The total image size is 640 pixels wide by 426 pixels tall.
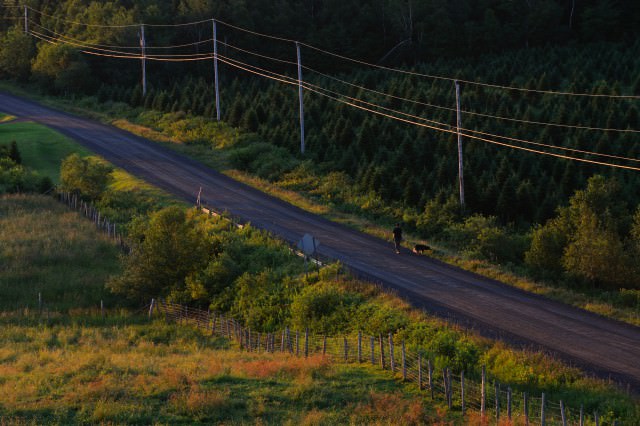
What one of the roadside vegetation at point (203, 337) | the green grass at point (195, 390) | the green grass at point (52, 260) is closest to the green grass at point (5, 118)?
the green grass at point (52, 260)

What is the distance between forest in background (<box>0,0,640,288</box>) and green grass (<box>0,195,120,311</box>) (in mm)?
14907

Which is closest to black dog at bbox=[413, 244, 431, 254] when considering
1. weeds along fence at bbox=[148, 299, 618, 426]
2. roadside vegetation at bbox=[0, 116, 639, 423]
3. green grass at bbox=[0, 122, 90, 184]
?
roadside vegetation at bbox=[0, 116, 639, 423]

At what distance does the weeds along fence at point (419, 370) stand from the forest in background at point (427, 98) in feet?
42.5

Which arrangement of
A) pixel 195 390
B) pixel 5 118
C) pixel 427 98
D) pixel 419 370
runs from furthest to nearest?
1. pixel 5 118
2. pixel 427 98
3. pixel 419 370
4. pixel 195 390

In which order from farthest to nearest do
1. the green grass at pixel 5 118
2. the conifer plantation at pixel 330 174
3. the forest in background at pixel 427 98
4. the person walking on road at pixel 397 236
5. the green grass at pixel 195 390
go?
the green grass at pixel 5 118 < the forest in background at pixel 427 98 < the person walking on road at pixel 397 236 < the conifer plantation at pixel 330 174 < the green grass at pixel 195 390

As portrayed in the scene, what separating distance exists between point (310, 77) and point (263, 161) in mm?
35641

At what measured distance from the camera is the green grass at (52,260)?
124 ft

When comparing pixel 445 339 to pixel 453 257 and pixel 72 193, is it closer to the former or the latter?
pixel 453 257

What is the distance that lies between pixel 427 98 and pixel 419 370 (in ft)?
158

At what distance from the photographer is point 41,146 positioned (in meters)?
67.2

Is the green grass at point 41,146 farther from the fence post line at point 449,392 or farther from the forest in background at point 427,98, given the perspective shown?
the fence post line at point 449,392

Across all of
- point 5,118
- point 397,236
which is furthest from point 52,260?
point 5,118

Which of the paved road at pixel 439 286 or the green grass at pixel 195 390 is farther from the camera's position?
the paved road at pixel 439 286

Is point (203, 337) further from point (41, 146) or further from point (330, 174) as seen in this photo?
point (41, 146)
